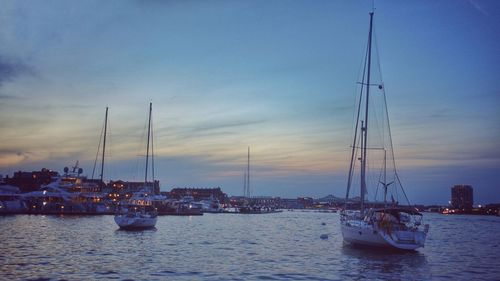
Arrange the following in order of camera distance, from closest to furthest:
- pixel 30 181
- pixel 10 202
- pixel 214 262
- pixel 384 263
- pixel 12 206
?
pixel 214 262 → pixel 384 263 → pixel 12 206 → pixel 10 202 → pixel 30 181

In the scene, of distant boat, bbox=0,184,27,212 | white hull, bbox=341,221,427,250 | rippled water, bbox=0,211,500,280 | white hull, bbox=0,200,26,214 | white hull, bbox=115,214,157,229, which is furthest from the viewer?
distant boat, bbox=0,184,27,212

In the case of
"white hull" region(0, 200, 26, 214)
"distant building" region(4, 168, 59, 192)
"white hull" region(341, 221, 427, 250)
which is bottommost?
"white hull" region(0, 200, 26, 214)

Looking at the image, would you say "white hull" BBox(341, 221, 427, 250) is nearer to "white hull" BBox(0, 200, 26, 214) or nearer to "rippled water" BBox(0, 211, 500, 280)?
"rippled water" BBox(0, 211, 500, 280)

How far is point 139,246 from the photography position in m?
46.6

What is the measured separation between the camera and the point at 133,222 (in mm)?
69125

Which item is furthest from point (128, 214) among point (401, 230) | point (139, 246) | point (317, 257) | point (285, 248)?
point (401, 230)

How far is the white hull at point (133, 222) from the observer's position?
68.5 metres

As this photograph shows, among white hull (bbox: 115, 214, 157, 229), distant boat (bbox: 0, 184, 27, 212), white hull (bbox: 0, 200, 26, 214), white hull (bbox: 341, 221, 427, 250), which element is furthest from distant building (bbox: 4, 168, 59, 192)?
white hull (bbox: 341, 221, 427, 250)

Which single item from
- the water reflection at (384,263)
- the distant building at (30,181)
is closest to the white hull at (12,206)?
the distant building at (30,181)

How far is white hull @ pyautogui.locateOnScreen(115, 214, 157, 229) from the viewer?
68500 mm

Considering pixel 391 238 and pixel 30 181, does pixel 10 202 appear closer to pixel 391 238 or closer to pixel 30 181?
pixel 30 181

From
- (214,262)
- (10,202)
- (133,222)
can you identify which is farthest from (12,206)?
(214,262)

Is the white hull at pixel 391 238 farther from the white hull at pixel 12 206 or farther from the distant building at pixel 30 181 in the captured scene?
the distant building at pixel 30 181

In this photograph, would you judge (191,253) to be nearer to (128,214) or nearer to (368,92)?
(368,92)
